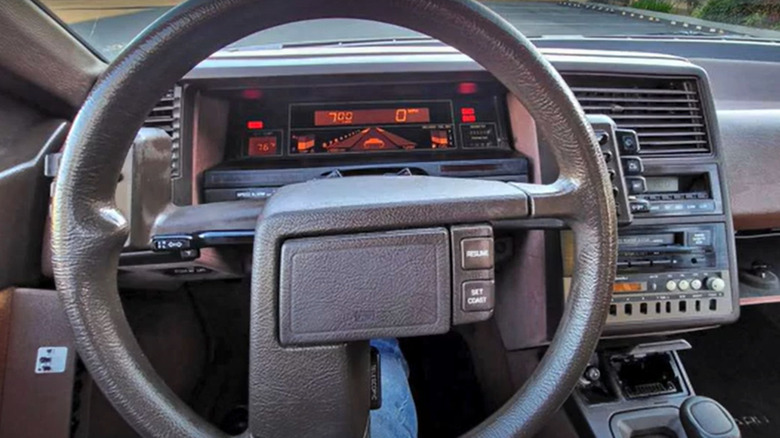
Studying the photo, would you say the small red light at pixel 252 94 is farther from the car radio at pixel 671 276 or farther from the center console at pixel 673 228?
the car radio at pixel 671 276

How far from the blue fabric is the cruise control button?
19.9 inches

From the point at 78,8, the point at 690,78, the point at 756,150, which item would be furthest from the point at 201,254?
the point at 756,150

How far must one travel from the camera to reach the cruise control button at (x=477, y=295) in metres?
0.93

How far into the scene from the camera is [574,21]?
9.50 ft

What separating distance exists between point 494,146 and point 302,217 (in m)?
0.87

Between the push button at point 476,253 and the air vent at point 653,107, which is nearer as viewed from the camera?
the push button at point 476,253

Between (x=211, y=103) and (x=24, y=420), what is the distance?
0.79m

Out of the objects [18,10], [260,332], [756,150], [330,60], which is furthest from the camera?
[756,150]

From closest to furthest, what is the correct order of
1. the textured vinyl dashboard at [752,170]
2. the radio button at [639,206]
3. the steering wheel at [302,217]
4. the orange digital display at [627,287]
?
the steering wheel at [302,217], the radio button at [639,206], the orange digital display at [627,287], the textured vinyl dashboard at [752,170]

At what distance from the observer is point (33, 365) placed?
1338 mm

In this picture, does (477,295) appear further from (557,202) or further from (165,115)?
(165,115)

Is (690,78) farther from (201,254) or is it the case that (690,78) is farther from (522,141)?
(201,254)

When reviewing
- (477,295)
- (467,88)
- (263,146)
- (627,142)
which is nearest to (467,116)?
(467,88)

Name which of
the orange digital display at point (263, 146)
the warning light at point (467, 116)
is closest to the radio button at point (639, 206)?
the warning light at point (467, 116)
